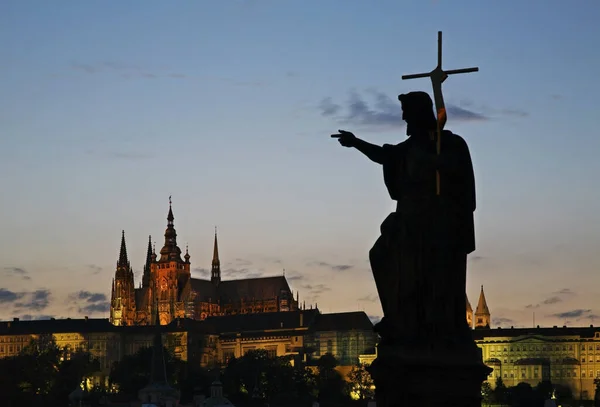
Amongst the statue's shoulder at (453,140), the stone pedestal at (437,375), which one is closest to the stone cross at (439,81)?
the statue's shoulder at (453,140)

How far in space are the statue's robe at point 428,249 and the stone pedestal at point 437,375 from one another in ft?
0.50

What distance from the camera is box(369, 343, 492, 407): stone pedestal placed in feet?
40.6

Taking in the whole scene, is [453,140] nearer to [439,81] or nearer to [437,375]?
[439,81]

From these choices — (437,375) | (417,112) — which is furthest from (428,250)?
(417,112)

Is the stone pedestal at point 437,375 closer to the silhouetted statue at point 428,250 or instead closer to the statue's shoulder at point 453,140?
the silhouetted statue at point 428,250

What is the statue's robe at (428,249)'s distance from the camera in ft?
41.0

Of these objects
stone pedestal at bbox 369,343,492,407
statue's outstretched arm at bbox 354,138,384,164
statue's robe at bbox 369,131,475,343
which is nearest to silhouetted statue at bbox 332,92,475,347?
statue's robe at bbox 369,131,475,343

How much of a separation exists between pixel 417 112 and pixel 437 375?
6.70 feet

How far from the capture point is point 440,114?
40.0ft

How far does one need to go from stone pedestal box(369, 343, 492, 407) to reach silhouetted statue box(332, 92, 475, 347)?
10 cm

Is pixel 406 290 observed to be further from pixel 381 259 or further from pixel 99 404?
pixel 99 404

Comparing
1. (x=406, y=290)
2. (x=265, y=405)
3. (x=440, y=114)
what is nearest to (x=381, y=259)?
(x=406, y=290)

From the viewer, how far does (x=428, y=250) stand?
12508 mm

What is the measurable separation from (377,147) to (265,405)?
18129 cm
